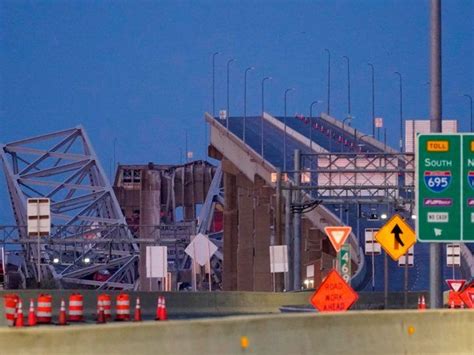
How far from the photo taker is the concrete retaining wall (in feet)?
48.5

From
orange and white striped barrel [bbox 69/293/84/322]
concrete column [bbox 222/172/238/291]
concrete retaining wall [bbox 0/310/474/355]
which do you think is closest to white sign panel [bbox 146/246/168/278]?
orange and white striped barrel [bbox 69/293/84/322]

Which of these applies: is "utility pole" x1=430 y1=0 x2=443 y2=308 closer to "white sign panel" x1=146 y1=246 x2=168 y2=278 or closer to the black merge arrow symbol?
the black merge arrow symbol

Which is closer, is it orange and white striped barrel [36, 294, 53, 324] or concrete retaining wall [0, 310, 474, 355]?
concrete retaining wall [0, 310, 474, 355]

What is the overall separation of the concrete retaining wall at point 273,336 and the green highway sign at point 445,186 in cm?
A: 341

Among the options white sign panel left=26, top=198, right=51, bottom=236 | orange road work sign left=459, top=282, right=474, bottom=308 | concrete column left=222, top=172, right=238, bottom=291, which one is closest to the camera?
white sign panel left=26, top=198, right=51, bottom=236

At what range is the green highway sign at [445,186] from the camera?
24.0 meters

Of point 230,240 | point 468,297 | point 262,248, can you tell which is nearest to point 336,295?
point 468,297

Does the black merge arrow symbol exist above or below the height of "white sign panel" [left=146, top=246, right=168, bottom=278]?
above

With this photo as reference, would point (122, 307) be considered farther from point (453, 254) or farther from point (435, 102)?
point (453, 254)

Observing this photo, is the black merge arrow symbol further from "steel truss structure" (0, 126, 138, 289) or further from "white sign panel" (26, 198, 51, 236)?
"steel truss structure" (0, 126, 138, 289)

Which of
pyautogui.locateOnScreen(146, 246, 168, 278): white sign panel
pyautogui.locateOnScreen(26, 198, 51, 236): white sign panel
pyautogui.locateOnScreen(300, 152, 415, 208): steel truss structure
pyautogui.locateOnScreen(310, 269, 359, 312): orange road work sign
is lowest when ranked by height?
pyautogui.locateOnScreen(310, 269, 359, 312): orange road work sign

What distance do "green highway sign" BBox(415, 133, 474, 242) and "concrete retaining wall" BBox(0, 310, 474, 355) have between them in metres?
3.41

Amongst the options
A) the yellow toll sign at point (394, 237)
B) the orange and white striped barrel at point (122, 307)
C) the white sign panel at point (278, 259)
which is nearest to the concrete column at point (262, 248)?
the white sign panel at point (278, 259)

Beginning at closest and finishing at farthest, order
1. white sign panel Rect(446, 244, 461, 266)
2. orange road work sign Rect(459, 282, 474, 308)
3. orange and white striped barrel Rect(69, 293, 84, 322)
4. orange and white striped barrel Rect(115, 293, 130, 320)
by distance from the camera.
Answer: orange and white striped barrel Rect(69, 293, 84, 322), orange and white striped barrel Rect(115, 293, 130, 320), orange road work sign Rect(459, 282, 474, 308), white sign panel Rect(446, 244, 461, 266)
